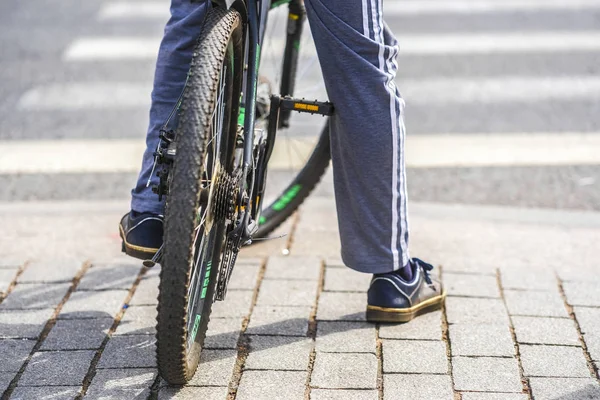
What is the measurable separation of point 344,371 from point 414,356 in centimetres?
23

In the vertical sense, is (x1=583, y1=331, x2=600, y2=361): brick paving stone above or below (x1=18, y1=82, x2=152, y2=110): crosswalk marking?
above

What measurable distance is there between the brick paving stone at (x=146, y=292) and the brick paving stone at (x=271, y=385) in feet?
2.02

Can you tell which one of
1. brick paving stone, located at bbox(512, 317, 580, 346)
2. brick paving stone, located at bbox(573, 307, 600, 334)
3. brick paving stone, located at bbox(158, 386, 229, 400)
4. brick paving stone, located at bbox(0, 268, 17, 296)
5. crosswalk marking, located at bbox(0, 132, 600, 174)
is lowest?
crosswalk marking, located at bbox(0, 132, 600, 174)

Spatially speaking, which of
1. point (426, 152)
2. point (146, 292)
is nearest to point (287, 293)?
point (146, 292)

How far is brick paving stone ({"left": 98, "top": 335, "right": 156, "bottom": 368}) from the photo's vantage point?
300cm

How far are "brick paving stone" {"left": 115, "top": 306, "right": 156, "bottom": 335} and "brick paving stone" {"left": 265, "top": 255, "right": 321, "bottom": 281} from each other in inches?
18.9

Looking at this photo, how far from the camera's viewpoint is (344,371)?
9.65 ft

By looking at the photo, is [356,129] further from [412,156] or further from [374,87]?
[412,156]

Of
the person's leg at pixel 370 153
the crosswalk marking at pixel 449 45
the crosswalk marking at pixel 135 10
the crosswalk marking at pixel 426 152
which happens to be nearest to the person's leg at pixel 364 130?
the person's leg at pixel 370 153

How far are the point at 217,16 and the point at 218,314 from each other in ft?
3.56

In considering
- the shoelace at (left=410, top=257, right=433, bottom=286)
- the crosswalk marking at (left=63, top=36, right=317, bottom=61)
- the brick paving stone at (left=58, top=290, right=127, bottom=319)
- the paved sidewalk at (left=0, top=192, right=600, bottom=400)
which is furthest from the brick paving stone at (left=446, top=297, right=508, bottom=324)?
the crosswalk marking at (left=63, top=36, right=317, bottom=61)

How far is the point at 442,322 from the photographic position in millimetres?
3293

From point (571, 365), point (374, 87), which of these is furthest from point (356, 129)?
point (571, 365)

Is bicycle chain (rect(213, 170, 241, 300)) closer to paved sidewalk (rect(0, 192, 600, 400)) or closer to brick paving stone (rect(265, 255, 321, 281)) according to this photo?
paved sidewalk (rect(0, 192, 600, 400))
